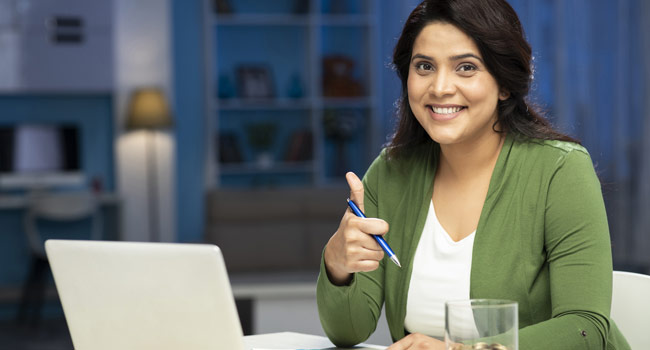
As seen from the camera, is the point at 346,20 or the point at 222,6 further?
the point at 346,20

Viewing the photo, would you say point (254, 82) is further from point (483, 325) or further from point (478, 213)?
point (483, 325)

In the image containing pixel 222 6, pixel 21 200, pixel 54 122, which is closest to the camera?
pixel 21 200

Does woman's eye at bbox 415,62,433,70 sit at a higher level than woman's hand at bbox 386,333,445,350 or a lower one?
higher

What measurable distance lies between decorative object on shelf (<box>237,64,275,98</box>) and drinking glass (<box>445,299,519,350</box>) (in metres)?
5.92

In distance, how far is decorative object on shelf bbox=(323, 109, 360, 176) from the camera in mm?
6891

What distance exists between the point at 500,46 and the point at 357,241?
44cm

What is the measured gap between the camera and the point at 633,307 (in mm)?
1622

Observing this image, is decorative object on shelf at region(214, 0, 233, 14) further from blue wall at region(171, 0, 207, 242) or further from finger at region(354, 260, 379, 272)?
finger at region(354, 260, 379, 272)

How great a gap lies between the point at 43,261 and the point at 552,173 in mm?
4967

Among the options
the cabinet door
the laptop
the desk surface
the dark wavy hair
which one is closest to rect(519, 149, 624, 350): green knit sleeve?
the dark wavy hair

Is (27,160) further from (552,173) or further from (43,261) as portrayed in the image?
(552,173)

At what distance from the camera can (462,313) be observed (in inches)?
40.2

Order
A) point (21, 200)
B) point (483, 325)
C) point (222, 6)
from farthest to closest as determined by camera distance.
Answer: point (222, 6)
point (21, 200)
point (483, 325)

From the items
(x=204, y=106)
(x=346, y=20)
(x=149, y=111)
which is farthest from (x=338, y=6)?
(x=149, y=111)
